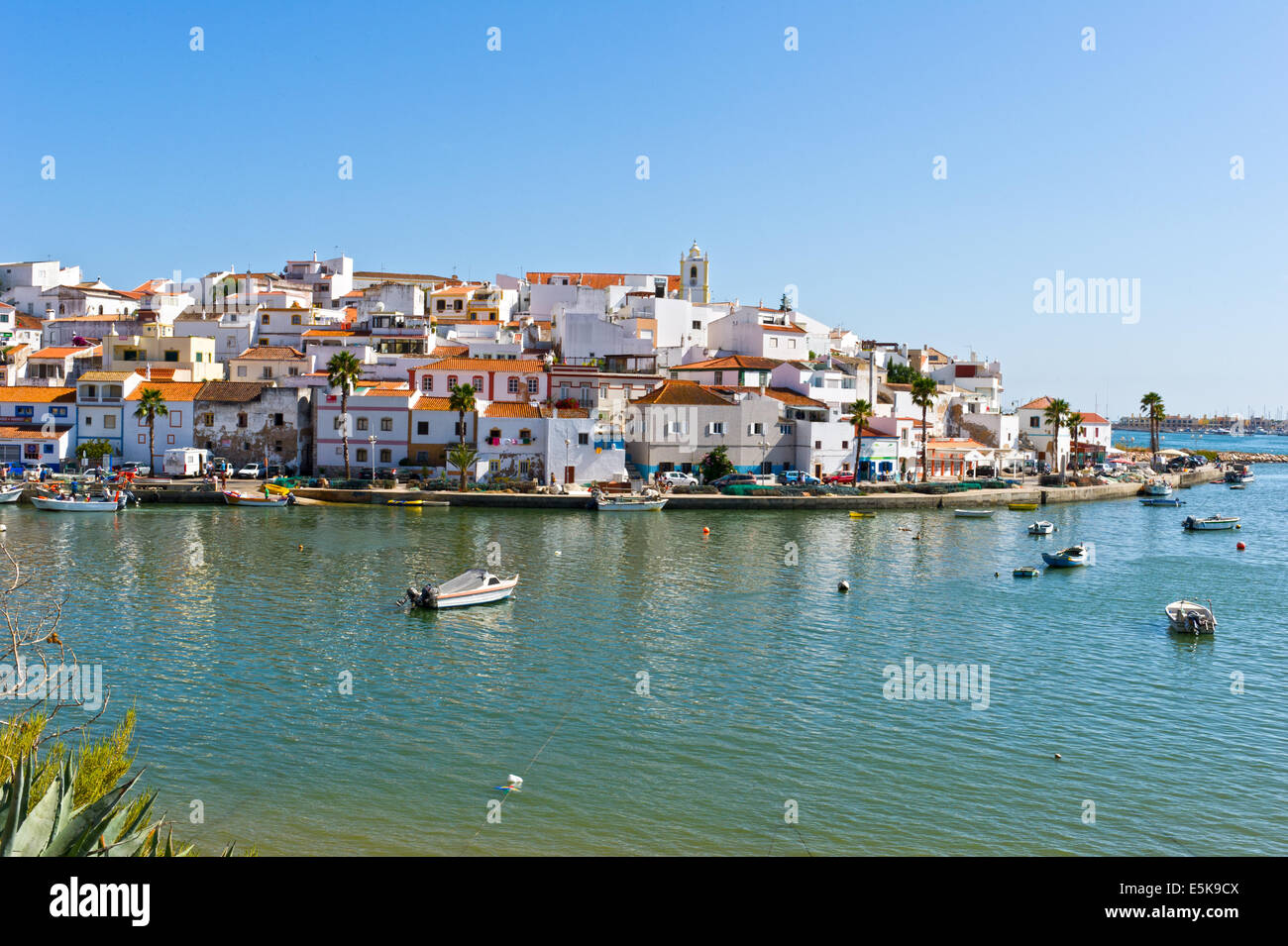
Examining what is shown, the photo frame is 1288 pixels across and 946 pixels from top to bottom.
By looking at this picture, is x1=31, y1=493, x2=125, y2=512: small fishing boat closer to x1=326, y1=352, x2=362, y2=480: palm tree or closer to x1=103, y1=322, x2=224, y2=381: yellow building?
x1=326, y1=352, x2=362, y2=480: palm tree

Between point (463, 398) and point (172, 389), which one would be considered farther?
point (172, 389)

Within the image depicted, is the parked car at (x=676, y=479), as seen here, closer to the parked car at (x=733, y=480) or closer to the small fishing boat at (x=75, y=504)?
the parked car at (x=733, y=480)

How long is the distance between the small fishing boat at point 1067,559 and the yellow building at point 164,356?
56.3 metres

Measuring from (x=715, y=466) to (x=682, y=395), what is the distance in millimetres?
5387

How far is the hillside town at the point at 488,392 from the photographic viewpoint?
211 ft

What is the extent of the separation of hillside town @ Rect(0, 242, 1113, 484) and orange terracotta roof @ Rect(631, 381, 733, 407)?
0.70ft

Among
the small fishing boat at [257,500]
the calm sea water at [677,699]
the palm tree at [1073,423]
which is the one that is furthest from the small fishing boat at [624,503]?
the palm tree at [1073,423]

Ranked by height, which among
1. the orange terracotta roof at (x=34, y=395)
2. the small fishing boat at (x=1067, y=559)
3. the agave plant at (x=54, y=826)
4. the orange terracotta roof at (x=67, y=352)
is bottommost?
the small fishing boat at (x=1067, y=559)

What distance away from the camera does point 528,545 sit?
45375 millimetres

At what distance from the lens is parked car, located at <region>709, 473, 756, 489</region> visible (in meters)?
65.6

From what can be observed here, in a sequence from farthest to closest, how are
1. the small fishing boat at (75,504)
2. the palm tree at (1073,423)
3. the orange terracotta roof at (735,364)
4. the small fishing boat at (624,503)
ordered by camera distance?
the palm tree at (1073,423)
the orange terracotta roof at (735,364)
the small fishing boat at (624,503)
the small fishing boat at (75,504)

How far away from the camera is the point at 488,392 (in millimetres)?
67500

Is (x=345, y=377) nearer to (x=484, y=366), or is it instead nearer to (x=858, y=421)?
(x=484, y=366)

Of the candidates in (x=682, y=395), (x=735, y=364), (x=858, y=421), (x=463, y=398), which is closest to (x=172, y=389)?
(x=463, y=398)
